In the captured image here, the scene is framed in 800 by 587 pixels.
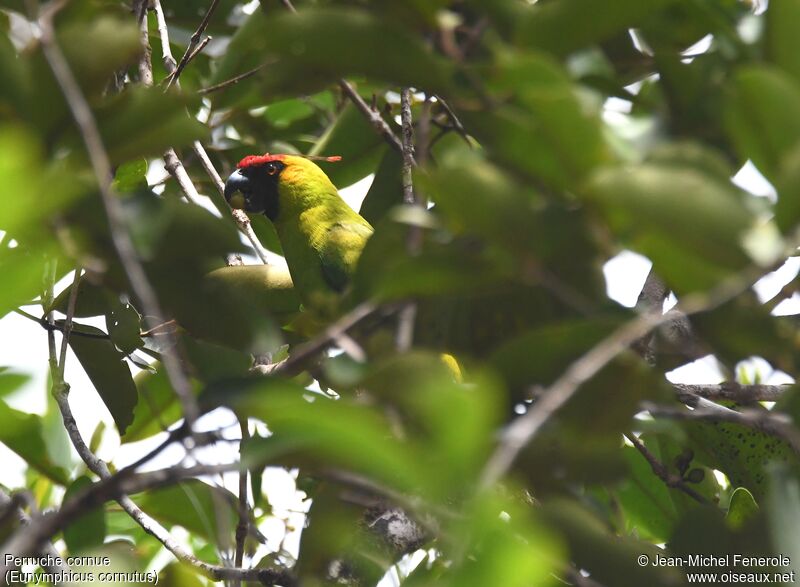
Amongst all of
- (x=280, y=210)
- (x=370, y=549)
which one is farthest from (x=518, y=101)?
(x=280, y=210)

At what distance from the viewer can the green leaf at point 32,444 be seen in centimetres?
193

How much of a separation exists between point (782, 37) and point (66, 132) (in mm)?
660

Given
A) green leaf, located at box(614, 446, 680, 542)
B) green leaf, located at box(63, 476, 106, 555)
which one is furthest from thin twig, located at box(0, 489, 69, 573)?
green leaf, located at box(614, 446, 680, 542)

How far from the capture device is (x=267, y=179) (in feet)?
11.1

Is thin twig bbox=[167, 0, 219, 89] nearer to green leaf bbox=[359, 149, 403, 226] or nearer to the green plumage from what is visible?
green leaf bbox=[359, 149, 403, 226]

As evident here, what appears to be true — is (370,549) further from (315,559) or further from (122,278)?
(122,278)

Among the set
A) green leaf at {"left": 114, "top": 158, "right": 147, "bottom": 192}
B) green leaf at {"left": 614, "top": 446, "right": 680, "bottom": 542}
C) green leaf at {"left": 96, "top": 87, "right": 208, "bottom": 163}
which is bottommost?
green leaf at {"left": 614, "top": 446, "right": 680, "bottom": 542}

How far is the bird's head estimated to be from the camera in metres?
3.13

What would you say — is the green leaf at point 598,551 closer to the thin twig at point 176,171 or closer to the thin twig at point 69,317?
the thin twig at point 69,317

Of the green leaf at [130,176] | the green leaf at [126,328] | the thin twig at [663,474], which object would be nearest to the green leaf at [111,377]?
the green leaf at [126,328]

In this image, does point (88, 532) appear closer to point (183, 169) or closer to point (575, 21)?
point (575, 21)

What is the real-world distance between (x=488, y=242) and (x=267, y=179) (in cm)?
270

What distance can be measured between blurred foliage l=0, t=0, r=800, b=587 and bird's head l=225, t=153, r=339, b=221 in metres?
1.98

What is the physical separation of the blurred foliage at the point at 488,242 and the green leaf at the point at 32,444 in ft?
3.01
